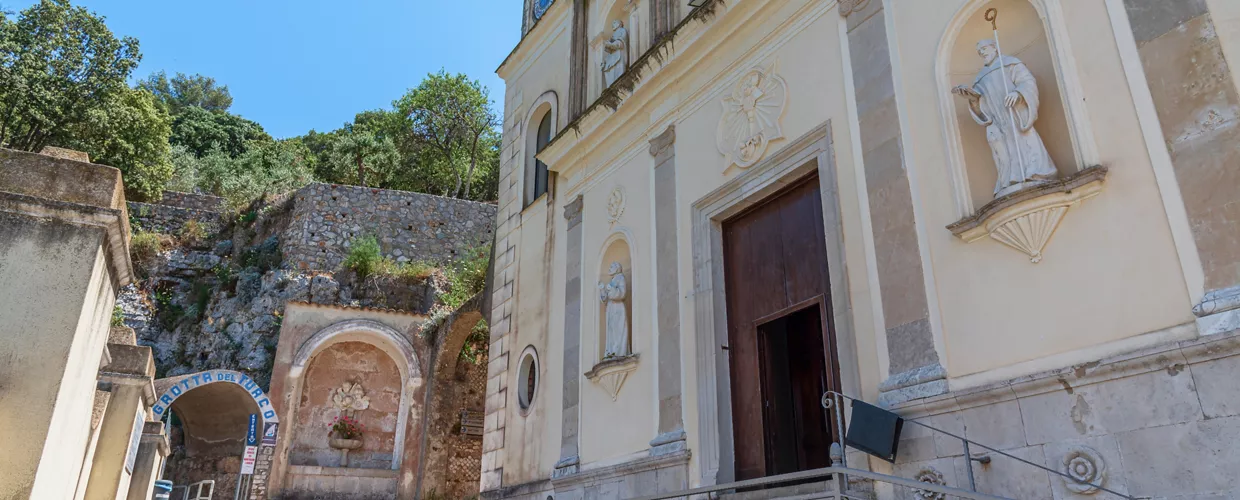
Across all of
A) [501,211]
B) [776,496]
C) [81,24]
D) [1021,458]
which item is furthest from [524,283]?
[81,24]

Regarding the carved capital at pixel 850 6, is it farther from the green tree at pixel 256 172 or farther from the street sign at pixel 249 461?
the green tree at pixel 256 172

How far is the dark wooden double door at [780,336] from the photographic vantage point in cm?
781

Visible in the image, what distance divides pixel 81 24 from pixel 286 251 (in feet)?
39.7

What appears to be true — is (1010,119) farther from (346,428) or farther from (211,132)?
(211,132)

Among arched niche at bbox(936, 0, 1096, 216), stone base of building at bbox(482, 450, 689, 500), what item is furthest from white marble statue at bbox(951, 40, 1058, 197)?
stone base of building at bbox(482, 450, 689, 500)

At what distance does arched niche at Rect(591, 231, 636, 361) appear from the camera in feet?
33.0

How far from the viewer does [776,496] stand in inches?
279

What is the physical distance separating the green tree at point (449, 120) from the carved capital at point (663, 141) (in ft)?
82.2

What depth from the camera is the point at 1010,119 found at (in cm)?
584

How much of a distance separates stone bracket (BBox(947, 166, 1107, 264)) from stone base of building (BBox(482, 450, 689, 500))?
3.78 metres

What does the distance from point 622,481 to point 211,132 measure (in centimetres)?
3995

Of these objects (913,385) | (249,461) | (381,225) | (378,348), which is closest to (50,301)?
(913,385)

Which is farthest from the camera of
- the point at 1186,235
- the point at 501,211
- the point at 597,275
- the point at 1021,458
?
the point at 501,211

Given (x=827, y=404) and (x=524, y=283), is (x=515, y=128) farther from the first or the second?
(x=827, y=404)
